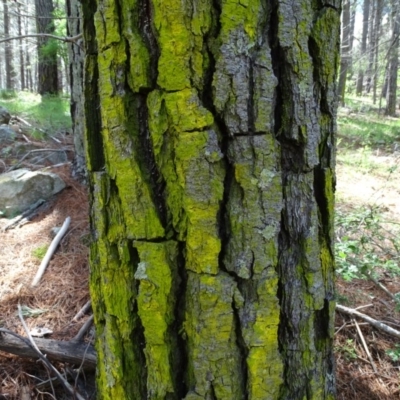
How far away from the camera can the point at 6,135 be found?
583 cm

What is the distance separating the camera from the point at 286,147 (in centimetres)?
100

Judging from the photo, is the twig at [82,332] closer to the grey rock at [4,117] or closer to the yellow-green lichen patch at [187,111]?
the yellow-green lichen patch at [187,111]

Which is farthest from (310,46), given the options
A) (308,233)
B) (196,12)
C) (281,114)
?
(308,233)

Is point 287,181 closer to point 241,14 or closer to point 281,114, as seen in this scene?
point 281,114

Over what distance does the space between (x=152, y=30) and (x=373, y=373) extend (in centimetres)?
176

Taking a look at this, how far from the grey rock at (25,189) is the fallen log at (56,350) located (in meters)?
2.32

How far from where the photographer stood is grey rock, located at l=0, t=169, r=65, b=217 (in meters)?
3.89

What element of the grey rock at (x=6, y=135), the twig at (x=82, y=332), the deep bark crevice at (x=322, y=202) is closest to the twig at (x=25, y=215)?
the twig at (x=82, y=332)

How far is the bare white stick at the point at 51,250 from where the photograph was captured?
8.93ft

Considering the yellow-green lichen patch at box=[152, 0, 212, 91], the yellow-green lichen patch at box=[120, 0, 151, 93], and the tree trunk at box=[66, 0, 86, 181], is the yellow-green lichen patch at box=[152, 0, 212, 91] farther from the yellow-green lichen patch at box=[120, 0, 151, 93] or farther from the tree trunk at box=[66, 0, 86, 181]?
the tree trunk at box=[66, 0, 86, 181]

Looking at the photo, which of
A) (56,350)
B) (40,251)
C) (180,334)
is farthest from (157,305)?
(40,251)

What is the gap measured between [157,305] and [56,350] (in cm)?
99

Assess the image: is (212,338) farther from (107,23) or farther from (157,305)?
(107,23)

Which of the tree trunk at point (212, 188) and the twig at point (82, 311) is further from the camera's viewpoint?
the twig at point (82, 311)
